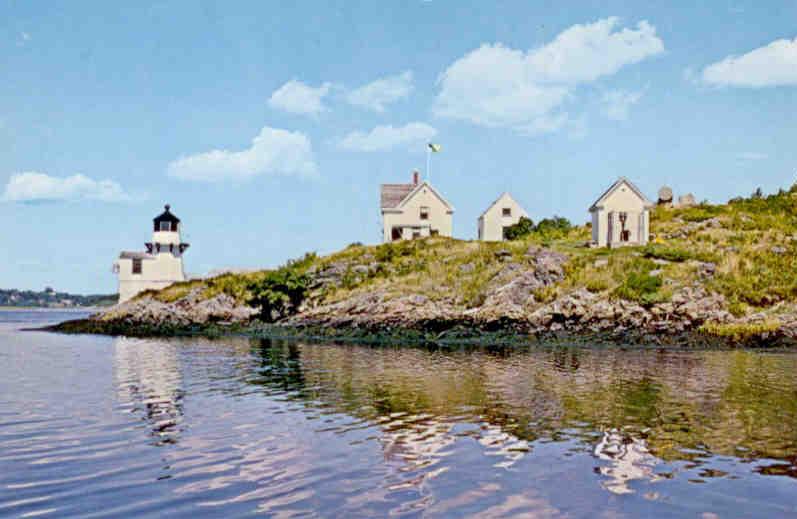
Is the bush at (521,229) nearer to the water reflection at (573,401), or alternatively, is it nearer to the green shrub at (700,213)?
the green shrub at (700,213)

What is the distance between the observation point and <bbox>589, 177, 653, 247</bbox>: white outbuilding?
63812mm

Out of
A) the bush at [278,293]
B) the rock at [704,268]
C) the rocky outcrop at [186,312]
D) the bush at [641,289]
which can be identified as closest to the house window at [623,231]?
the rock at [704,268]

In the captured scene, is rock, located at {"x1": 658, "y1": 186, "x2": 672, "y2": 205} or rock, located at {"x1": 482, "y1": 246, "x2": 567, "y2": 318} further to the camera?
rock, located at {"x1": 658, "y1": 186, "x2": 672, "y2": 205}

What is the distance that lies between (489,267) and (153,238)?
178 feet

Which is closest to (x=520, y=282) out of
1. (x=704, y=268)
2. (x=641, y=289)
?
(x=641, y=289)

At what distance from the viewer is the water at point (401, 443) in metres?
9.65

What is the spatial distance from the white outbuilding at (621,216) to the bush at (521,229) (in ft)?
72.5

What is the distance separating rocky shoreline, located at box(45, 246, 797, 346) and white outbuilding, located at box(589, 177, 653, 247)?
11022 millimetres

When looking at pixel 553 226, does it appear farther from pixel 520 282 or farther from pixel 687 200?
pixel 520 282

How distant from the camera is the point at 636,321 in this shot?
43000 millimetres

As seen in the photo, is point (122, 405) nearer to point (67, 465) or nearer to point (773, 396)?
point (67, 465)

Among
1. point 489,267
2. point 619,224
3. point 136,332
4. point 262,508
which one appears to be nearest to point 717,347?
point 489,267

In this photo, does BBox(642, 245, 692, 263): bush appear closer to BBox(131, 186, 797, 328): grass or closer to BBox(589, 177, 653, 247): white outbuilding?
BBox(131, 186, 797, 328): grass

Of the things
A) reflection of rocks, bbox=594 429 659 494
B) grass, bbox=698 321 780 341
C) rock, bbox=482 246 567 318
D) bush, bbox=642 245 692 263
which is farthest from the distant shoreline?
reflection of rocks, bbox=594 429 659 494
